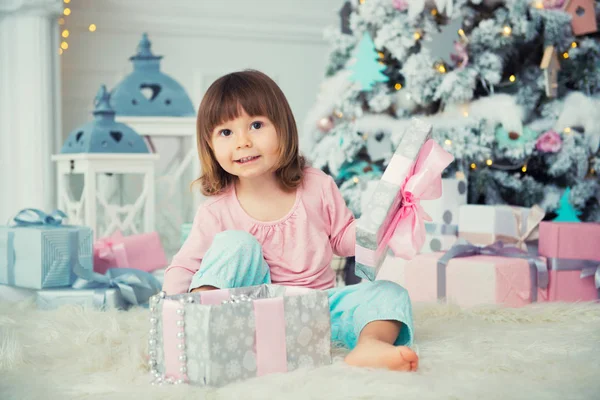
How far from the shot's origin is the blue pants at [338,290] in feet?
3.81

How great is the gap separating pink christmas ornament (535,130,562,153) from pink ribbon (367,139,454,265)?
1184 mm

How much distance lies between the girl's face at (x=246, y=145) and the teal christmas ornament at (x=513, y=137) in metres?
1.17

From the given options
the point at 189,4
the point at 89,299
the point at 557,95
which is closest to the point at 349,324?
the point at 89,299

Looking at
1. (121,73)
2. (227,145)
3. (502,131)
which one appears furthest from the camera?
(121,73)

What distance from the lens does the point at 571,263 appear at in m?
1.77

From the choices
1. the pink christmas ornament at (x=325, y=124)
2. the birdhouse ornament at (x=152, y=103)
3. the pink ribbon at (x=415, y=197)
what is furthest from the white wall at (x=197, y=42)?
the pink ribbon at (x=415, y=197)

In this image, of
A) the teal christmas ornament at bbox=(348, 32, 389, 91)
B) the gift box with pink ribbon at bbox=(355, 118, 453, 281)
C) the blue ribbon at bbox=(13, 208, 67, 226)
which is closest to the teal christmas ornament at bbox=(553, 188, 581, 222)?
the teal christmas ornament at bbox=(348, 32, 389, 91)

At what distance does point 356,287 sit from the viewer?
4.09 feet

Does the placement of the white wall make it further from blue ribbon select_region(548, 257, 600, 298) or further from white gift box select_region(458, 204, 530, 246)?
blue ribbon select_region(548, 257, 600, 298)

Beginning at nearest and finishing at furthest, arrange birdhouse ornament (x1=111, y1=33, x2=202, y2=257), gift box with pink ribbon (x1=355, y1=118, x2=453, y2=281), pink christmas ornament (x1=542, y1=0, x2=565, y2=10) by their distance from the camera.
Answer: gift box with pink ribbon (x1=355, y1=118, x2=453, y2=281) → pink christmas ornament (x1=542, y1=0, x2=565, y2=10) → birdhouse ornament (x1=111, y1=33, x2=202, y2=257)

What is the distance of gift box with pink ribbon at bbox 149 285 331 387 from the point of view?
3.21 feet

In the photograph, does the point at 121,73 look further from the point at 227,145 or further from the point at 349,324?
the point at 349,324

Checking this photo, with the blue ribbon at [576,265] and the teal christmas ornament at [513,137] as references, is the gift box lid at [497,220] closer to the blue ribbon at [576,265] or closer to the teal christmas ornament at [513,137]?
the blue ribbon at [576,265]

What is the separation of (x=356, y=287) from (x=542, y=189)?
1313 millimetres
